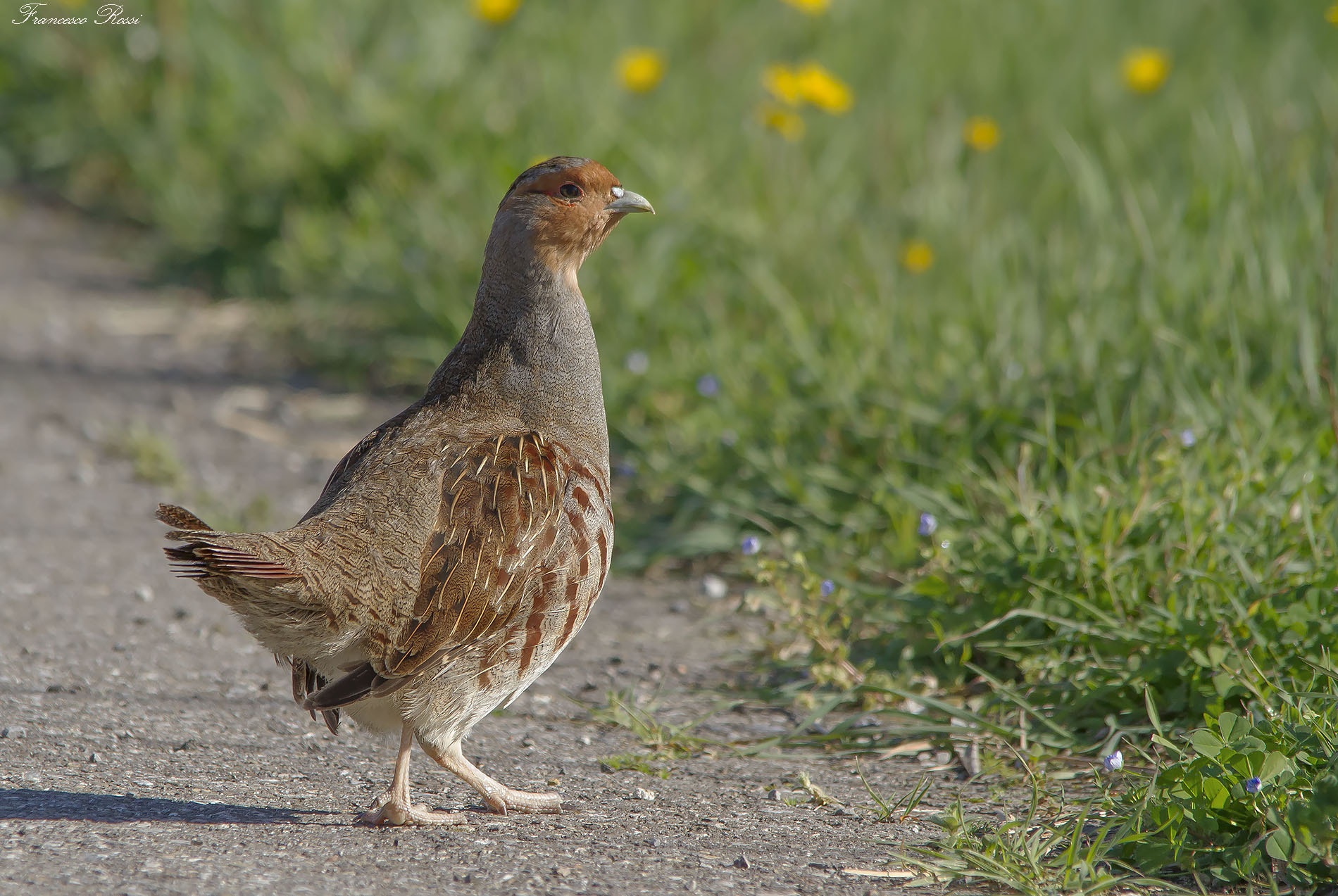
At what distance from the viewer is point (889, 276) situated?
586cm

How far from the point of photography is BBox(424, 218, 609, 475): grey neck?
358cm

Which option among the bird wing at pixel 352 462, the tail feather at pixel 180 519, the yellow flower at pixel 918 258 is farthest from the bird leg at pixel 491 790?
the yellow flower at pixel 918 258

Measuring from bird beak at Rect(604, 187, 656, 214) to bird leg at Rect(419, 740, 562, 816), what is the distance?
156 cm

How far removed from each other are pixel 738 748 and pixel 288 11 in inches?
249

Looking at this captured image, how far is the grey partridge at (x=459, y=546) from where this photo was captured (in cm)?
296

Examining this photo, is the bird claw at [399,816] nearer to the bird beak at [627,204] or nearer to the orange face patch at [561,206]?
the orange face patch at [561,206]

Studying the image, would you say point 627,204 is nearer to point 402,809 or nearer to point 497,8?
point 402,809

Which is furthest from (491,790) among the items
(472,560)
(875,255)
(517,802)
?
(875,255)

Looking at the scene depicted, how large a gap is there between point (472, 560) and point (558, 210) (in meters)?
1.11

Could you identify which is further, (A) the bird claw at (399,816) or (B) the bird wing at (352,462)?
(B) the bird wing at (352,462)

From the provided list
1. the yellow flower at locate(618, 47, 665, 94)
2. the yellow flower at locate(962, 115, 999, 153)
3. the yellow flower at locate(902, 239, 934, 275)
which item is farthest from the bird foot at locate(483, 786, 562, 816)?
the yellow flower at locate(618, 47, 665, 94)

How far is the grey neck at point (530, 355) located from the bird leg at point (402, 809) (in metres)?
0.86

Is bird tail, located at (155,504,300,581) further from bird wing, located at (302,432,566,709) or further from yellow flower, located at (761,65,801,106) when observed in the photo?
yellow flower, located at (761,65,801,106)

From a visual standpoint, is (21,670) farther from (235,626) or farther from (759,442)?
(759,442)
